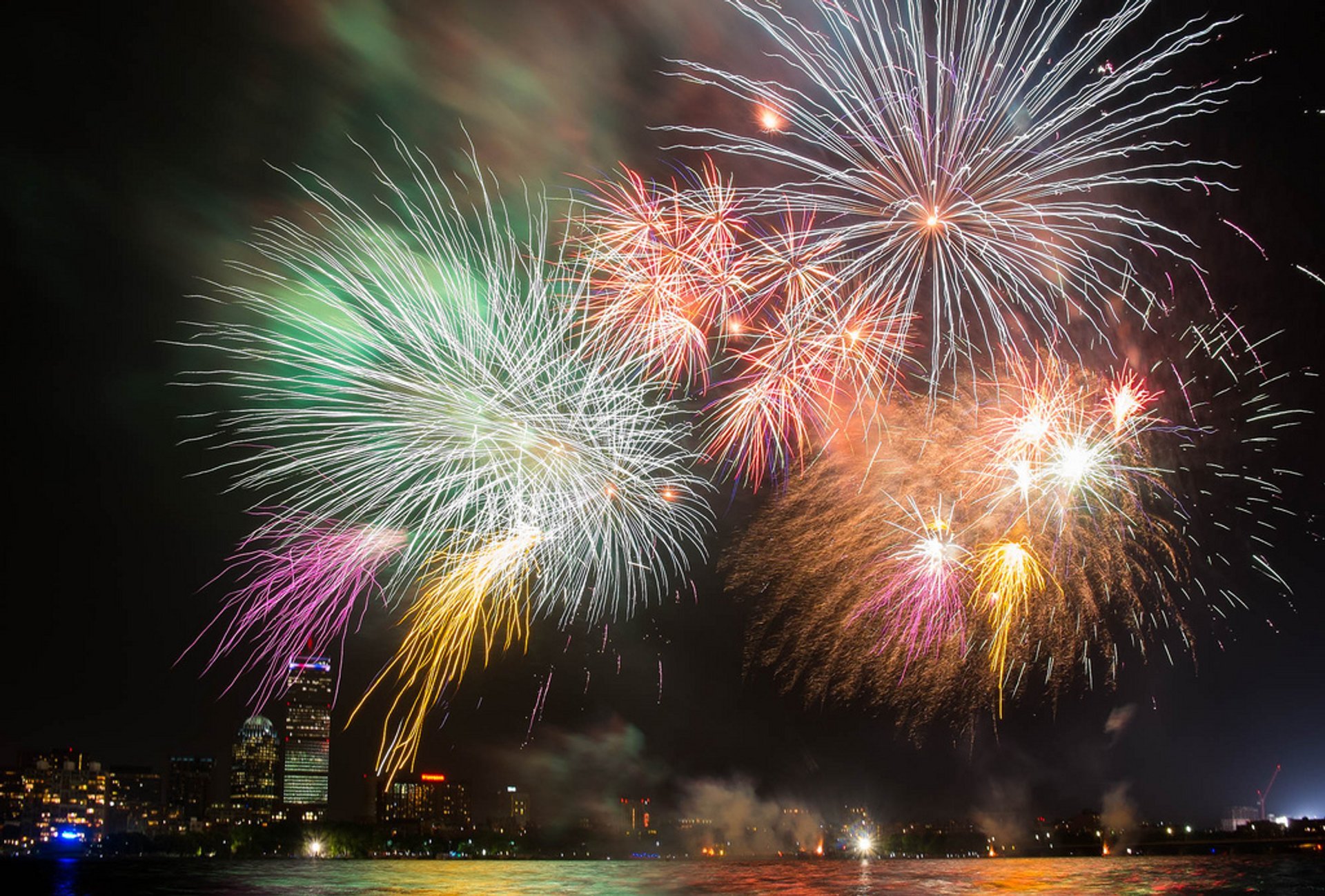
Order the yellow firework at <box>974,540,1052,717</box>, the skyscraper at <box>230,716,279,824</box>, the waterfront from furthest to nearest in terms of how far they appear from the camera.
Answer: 1. the skyscraper at <box>230,716,279,824</box>
2. the waterfront
3. the yellow firework at <box>974,540,1052,717</box>

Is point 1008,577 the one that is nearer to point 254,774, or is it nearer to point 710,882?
point 710,882

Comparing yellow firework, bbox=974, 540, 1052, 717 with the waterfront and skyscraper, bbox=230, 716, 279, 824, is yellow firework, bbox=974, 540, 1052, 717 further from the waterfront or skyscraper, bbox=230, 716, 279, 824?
skyscraper, bbox=230, 716, 279, 824

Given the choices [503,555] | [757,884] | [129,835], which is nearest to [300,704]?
[129,835]

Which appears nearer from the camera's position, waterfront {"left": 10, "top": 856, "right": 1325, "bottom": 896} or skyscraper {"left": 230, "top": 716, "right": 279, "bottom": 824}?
waterfront {"left": 10, "top": 856, "right": 1325, "bottom": 896}

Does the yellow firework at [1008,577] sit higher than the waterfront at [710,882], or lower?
higher

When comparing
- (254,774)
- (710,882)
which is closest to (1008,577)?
(710,882)

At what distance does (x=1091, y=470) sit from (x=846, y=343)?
588 cm

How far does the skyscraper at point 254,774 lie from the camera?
574 feet

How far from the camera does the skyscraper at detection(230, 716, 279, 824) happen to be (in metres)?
175

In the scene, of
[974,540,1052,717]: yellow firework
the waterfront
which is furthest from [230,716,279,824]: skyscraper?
[974,540,1052,717]: yellow firework

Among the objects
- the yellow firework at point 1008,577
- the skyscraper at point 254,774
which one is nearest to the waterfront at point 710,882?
the yellow firework at point 1008,577

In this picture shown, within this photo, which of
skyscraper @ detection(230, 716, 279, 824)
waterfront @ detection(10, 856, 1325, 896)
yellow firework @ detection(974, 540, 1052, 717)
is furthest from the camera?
skyscraper @ detection(230, 716, 279, 824)

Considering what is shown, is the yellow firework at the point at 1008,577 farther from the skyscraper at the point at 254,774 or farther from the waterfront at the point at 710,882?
the skyscraper at the point at 254,774

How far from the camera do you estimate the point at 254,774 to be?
184 meters
